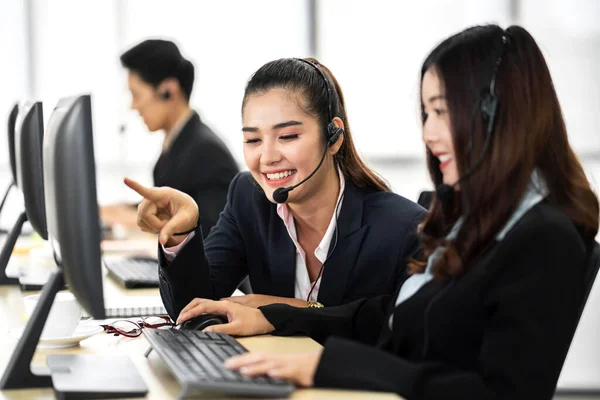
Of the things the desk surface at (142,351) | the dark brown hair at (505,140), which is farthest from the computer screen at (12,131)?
the dark brown hair at (505,140)

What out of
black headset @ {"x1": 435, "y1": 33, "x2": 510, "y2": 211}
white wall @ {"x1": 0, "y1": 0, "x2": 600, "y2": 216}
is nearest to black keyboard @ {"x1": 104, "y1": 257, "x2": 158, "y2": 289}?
black headset @ {"x1": 435, "y1": 33, "x2": 510, "y2": 211}

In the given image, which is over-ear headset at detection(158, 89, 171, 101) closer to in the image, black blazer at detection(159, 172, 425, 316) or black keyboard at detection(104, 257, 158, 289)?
black keyboard at detection(104, 257, 158, 289)

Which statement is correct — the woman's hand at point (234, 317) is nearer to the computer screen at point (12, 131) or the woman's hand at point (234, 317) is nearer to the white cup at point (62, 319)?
the white cup at point (62, 319)

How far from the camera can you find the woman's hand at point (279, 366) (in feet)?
3.64

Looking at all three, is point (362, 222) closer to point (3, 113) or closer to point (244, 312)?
point (244, 312)

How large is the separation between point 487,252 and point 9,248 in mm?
1510

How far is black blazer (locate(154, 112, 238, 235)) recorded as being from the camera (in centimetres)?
283

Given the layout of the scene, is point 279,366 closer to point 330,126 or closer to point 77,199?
point 77,199

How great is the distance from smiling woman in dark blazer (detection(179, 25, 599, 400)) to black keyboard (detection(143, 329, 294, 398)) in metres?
0.03

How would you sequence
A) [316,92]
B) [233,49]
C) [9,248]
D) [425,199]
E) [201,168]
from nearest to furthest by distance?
[316,92] → [425,199] → [9,248] → [201,168] → [233,49]

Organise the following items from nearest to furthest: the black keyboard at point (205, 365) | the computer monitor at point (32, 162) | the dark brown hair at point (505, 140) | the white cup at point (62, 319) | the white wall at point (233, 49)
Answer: the black keyboard at point (205, 365) → the dark brown hair at point (505, 140) → the white cup at point (62, 319) → the computer monitor at point (32, 162) → the white wall at point (233, 49)

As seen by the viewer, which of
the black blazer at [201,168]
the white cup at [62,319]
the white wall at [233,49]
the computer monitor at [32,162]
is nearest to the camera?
the white cup at [62,319]

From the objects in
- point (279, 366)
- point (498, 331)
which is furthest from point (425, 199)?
point (279, 366)

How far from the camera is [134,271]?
7.69ft
